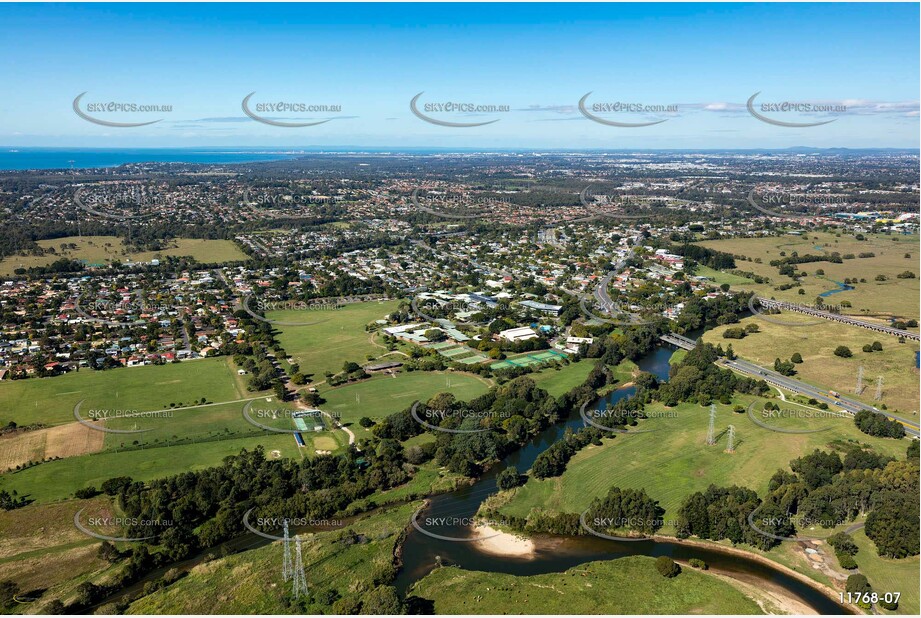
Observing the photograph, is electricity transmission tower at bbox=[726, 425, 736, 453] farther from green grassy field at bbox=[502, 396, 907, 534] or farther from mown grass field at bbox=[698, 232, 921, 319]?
mown grass field at bbox=[698, 232, 921, 319]

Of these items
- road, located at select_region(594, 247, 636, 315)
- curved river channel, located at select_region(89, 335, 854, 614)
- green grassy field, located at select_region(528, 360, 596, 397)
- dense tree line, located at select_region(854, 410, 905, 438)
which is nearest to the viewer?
curved river channel, located at select_region(89, 335, 854, 614)

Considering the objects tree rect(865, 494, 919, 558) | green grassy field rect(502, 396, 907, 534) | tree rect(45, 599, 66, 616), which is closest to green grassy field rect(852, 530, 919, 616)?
tree rect(865, 494, 919, 558)

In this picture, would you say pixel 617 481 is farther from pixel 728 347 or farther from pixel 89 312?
pixel 89 312

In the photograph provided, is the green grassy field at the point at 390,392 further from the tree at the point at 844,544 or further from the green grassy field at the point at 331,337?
the tree at the point at 844,544

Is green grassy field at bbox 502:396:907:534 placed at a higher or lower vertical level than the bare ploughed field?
lower

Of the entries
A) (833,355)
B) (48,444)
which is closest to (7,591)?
(48,444)

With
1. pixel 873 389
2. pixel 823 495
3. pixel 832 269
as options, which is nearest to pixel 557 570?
pixel 823 495

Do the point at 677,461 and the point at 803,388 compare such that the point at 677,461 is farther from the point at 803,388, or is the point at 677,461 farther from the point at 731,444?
the point at 803,388
